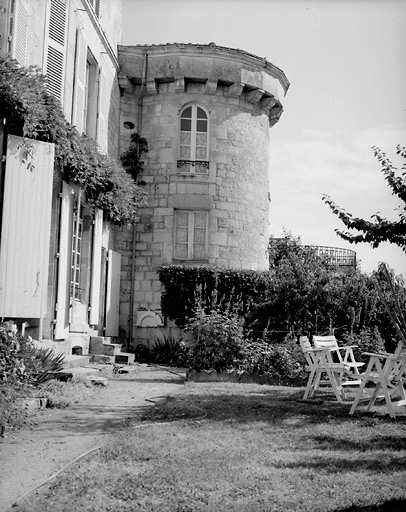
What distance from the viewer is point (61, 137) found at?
32.7 ft

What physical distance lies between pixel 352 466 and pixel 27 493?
7.60 feet

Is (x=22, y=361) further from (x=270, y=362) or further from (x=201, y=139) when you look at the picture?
(x=201, y=139)

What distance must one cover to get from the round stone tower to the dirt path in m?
7.18

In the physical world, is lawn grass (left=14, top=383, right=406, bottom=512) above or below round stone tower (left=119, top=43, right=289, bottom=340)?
below

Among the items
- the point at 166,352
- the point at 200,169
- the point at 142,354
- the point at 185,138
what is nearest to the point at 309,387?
the point at 166,352

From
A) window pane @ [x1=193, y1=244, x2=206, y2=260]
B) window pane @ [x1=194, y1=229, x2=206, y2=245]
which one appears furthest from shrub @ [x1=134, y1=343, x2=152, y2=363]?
window pane @ [x1=194, y1=229, x2=206, y2=245]

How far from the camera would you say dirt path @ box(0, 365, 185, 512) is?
4.57 m

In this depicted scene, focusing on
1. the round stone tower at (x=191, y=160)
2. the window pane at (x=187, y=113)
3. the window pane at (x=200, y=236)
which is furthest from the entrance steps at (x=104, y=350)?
the window pane at (x=187, y=113)

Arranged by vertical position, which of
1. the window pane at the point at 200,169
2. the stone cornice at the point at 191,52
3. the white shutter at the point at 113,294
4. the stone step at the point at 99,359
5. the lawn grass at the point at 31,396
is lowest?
the lawn grass at the point at 31,396

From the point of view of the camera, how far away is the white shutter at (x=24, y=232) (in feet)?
28.6

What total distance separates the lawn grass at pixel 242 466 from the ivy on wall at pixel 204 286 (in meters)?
7.99

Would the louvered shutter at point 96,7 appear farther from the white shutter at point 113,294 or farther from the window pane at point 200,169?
the white shutter at point 113,294

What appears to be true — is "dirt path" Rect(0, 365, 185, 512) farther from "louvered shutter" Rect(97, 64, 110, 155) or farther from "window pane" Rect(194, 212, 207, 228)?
"window pane" Rect(194, 212, 207, 228)

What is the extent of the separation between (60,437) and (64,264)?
5323 mm
